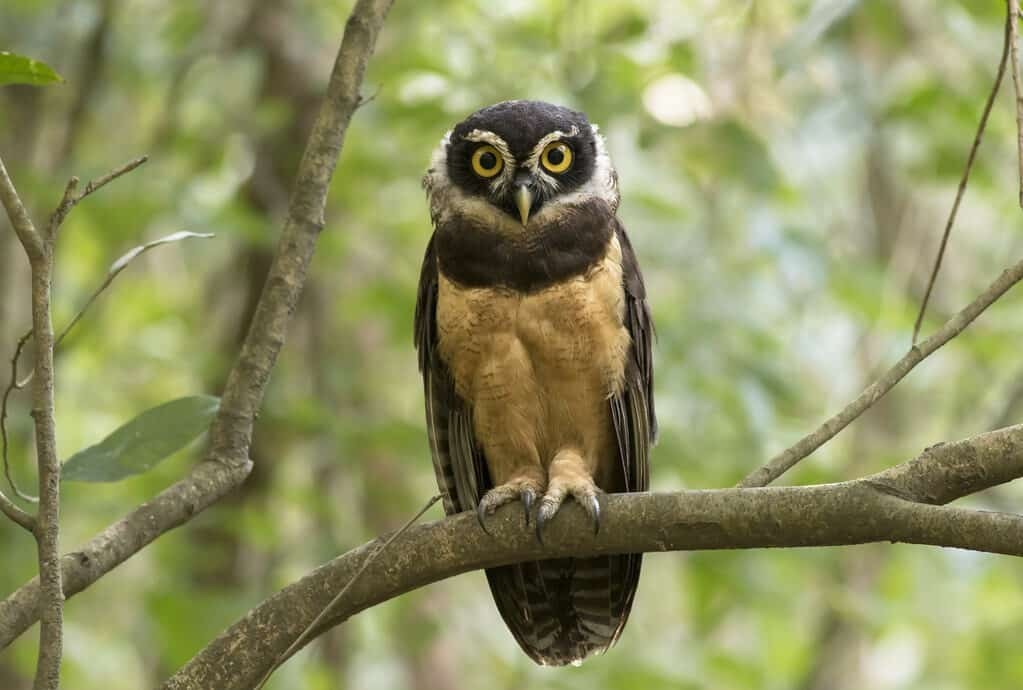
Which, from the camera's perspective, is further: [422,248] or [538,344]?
[422,248]

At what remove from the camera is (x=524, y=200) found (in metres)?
3.58

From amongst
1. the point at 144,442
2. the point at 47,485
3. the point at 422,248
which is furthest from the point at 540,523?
the point at 422,248

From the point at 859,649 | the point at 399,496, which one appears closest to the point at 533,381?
the point at 399,496

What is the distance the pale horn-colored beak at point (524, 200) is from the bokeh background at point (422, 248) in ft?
3.77

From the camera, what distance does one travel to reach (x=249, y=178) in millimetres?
6172

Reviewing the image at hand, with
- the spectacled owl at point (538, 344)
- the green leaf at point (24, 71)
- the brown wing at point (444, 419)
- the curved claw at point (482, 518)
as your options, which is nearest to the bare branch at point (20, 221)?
the green leaf at point (24, 71)

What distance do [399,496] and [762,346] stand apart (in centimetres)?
179

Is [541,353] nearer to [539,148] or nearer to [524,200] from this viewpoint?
[524,200]

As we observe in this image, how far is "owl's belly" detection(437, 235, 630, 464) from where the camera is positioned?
3.57m

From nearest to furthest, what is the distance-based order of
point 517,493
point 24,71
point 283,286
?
point 24,71, point 283,286, point 517,493

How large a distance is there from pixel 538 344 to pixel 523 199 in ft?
1.34

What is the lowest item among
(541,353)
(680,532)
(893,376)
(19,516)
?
(19,516)

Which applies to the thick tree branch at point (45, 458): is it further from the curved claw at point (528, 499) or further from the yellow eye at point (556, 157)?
the yellow eye at point (556, 157)

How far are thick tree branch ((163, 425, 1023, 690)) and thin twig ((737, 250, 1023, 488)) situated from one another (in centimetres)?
25
